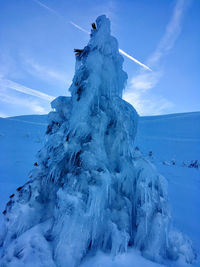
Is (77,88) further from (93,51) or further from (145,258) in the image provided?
(145,258)

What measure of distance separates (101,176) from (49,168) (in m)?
1.00

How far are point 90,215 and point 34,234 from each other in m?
Answer: 0.76

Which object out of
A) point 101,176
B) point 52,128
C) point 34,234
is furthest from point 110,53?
point 34,234

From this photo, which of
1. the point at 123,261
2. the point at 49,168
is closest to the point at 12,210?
the point at 49,168

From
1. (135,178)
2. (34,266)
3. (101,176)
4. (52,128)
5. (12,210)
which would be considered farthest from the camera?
(52,128)

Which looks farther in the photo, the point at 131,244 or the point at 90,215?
the point at 131,244

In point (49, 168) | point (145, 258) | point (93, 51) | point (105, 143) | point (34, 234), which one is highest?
point (93, 51)

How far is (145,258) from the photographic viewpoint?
6.25 feet

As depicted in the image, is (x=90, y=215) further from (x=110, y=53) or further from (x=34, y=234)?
(x=110, y=53)

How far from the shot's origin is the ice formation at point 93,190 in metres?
1.83

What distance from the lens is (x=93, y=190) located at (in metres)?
1.95

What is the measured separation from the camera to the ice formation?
1.83m

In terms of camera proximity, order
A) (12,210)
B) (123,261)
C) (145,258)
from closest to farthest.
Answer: (123,261), (145,258), (12,210)

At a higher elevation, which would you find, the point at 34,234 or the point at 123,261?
the point at 34,234
